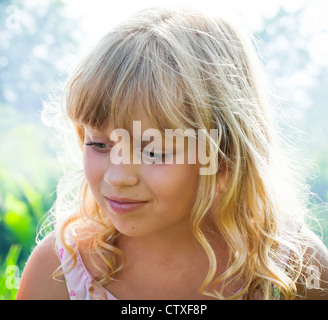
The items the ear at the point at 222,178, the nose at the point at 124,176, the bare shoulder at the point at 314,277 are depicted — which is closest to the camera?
the nose at the point at 124,176

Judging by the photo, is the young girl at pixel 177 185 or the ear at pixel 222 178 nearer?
the young girl at pixel 177 185

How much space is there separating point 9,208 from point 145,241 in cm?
135

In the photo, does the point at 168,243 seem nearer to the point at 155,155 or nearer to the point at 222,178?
the point at 222,178

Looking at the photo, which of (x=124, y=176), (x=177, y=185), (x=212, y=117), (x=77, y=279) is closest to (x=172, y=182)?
(x=177, y=185)

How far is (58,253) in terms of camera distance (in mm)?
1791

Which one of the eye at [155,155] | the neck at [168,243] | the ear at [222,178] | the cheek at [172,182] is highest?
the ear at [222,178]

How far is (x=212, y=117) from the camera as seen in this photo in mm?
1544

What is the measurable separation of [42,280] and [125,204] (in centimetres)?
49

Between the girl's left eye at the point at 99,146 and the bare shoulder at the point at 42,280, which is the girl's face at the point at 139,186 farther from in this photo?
the bare shoulder at the point at 42,280

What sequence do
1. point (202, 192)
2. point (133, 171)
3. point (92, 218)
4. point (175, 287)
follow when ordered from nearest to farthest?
1. point (133, 171)
2. point (202, 192)
3. point (175, 287)
4. point (92, 218)

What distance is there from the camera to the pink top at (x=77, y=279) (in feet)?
5.64

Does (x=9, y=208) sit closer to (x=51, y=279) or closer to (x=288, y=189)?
(x=51, y=279)

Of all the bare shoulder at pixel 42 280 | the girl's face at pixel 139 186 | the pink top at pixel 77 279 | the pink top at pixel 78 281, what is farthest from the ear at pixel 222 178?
the bare shoulder at pixel 42 280
